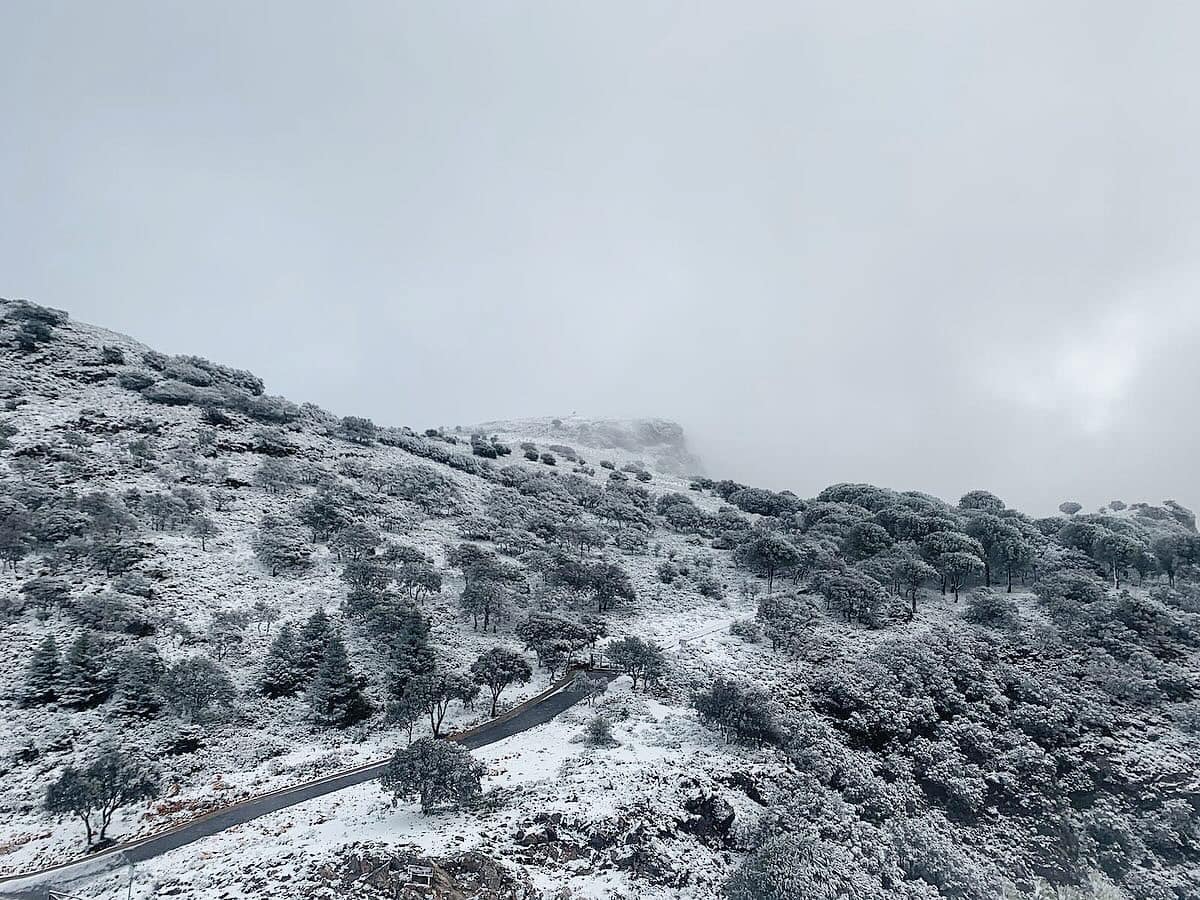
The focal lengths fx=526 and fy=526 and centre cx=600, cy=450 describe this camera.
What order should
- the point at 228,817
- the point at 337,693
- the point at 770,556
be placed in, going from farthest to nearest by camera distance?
the point at 770,556 → the point at 337,693 → the point at 228,817

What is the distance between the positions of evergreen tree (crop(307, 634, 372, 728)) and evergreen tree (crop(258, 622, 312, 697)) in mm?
989

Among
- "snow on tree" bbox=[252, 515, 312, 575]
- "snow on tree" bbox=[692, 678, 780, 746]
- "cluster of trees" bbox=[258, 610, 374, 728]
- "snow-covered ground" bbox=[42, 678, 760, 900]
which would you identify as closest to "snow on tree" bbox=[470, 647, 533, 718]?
"snow-covered ground" bbox=[42, 678, 760, 900]

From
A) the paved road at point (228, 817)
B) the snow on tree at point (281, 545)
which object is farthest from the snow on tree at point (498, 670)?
the snow on tree at point (281, 545)

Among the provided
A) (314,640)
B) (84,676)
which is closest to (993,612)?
(314,640)

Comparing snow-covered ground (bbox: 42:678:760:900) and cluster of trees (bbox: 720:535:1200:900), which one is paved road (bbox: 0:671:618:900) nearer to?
snow-covered ground (bbox: 42:678:760:900)

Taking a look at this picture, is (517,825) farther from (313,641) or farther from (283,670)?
(313,641)

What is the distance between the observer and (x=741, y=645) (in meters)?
42.8

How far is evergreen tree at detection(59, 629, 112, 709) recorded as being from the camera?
95.6 ft

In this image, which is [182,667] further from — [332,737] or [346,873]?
[346,873]

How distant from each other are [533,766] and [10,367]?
251 feet

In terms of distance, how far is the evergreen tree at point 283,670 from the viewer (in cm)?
3275

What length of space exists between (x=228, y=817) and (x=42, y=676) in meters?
15.1

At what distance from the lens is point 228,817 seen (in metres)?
24.8

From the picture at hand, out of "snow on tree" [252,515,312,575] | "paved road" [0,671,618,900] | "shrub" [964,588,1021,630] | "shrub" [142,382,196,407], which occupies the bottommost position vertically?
"paved road" [0,671,618,900]
